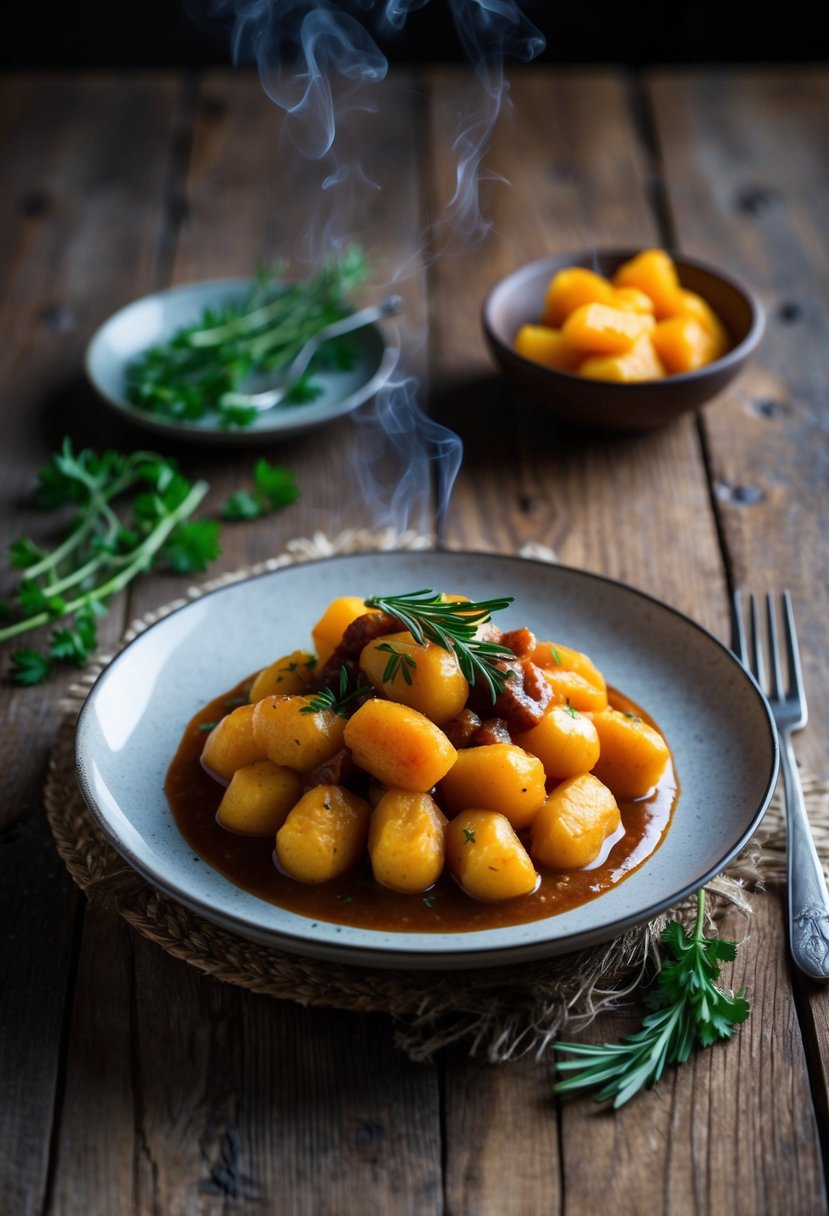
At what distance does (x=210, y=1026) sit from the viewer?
1.65 m

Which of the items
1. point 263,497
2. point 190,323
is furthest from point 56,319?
point 263,497

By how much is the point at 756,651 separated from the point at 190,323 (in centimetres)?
175

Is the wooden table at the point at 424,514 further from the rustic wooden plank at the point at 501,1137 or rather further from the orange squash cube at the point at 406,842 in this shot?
the orange squash cube at the point at 406,842

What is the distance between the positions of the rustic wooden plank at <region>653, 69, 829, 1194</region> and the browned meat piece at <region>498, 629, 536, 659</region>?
52 cm

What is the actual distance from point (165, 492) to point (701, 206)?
6.84 feet

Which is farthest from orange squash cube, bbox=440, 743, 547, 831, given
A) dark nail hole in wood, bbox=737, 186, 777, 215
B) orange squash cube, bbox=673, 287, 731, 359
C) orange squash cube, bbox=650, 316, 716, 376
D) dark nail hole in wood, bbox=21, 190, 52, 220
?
dark nail hole in wood, bbox=21, 190, 52, 220

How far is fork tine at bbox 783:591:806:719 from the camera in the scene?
212 cm

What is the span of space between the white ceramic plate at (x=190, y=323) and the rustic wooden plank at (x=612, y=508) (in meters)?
0.21

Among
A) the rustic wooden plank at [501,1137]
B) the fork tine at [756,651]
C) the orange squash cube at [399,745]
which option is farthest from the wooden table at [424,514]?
the orange squash cube at [399,745]

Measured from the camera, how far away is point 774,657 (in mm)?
2195

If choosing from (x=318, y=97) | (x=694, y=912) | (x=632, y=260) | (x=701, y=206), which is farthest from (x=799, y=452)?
(x=318, y=97)

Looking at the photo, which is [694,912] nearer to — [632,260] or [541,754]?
[541,754]

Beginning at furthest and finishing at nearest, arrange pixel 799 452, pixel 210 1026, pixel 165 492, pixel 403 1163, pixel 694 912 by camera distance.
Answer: pixel 799 452
pixel 165 492
pixel 694 912
pixel 210 1026
pixel 403 1163

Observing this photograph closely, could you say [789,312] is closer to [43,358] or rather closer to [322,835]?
[43,358]
